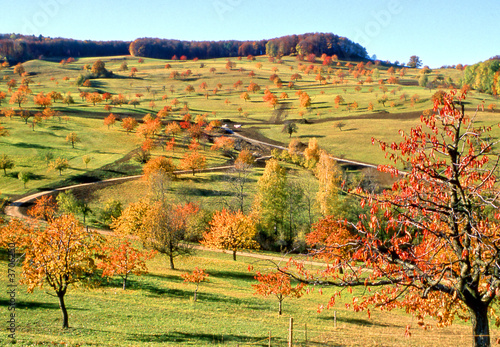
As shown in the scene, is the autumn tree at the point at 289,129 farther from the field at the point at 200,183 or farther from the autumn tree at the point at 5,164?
the autumn tree at the point at 5,164

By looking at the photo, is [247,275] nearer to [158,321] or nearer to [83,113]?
[158,321]

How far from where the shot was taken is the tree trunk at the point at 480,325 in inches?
380

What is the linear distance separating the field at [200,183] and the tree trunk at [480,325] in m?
6.15

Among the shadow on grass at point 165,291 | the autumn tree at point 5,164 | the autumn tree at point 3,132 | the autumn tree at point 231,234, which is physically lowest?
the autumn tree at point 231,234

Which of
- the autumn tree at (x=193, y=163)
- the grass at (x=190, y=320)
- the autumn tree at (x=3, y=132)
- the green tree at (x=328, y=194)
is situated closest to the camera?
the grass at (x=190, y=320)

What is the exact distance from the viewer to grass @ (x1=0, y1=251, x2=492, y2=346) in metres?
21.3

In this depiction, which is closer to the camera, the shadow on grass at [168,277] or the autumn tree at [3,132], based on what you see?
the shadow on grass at [168,277]

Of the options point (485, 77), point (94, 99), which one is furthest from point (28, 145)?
point (485, 77)

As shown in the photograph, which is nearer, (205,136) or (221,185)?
(221,185)

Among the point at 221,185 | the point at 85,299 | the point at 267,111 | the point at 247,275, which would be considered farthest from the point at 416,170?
the point at 267,111

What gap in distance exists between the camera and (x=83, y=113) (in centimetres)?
13138

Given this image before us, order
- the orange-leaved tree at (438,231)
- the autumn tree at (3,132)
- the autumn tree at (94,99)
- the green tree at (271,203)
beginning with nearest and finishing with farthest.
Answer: the orange-leaved tree at (438,231) → the green tree at (271,203) → the autumn tree at (3,132) → the autumn tree at (94,99)

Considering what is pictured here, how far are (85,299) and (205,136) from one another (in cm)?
8635

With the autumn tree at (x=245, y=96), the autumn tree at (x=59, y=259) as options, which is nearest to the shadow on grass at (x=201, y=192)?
the autumn tree at (x=59, y=259)
